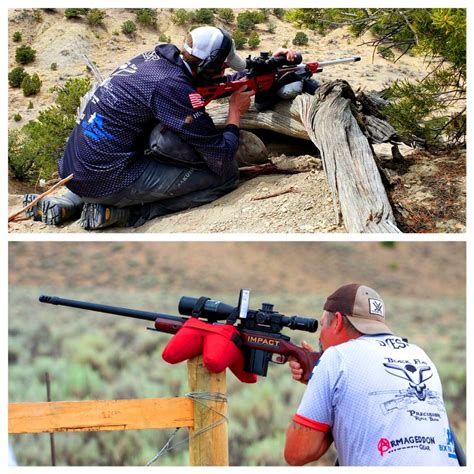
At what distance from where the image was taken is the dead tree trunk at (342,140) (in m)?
5.75

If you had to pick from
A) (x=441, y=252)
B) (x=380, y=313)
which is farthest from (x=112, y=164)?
(x=441, y=252)

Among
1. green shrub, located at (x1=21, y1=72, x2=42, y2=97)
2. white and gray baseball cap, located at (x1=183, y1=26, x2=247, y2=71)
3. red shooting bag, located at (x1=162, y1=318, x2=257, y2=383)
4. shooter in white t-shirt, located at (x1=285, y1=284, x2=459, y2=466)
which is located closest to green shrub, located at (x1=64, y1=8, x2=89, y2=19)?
green shrub, located at (x1=21, y1=72, x2=42, y2=97)

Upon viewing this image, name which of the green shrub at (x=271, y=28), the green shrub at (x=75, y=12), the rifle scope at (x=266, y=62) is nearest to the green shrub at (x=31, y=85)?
the green shrub at (x=75, y=12)

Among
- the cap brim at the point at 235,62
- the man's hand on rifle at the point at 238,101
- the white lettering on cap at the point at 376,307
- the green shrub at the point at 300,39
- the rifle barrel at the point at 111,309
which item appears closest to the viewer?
the white lettering on cap at the point at 376,307

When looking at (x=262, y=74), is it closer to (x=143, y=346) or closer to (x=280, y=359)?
(x=280, y=359)

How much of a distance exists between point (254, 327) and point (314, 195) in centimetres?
273

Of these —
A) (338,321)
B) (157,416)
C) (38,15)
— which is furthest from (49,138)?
(38,15)

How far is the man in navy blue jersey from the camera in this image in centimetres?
612

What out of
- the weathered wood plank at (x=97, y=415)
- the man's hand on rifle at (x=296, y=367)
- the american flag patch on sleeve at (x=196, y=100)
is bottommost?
the weathered wood plank at (x=97, y=415)

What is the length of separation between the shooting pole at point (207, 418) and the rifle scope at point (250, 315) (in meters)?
0.25

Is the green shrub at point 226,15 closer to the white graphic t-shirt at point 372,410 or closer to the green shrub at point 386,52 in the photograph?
the green shrub at point 386,52

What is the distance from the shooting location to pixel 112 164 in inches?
254

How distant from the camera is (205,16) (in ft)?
69.6

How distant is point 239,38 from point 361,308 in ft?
51.5
